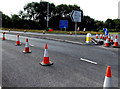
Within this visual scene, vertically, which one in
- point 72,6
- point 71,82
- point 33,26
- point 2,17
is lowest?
point 71,82

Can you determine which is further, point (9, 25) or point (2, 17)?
point (2, 17)

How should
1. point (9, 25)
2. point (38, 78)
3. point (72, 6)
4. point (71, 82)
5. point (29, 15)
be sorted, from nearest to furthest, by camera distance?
point (71, 82) < point (38, 78) < point (9, 25) < point (29, 15) < point (72, 6)

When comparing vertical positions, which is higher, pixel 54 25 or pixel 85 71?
pixel 54 25

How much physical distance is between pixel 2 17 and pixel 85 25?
39577mm

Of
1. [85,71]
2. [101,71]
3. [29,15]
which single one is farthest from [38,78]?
[29,15]

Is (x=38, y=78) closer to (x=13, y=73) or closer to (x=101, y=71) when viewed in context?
(x=13, y=73)

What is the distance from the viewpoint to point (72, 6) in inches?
3036

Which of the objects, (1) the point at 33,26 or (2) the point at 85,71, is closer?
(2) the point at 85,71

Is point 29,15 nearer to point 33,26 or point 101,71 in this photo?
point 33,26

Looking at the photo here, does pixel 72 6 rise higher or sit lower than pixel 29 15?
higher

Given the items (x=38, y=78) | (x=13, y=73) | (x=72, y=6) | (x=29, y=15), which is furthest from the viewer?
(x=72, y=6)

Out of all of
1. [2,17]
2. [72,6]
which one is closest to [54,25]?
[72,6]

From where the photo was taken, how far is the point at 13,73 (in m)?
5.30

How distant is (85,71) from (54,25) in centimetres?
6560
